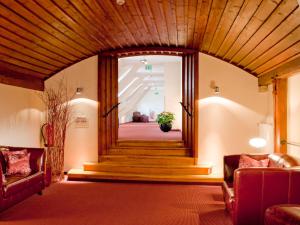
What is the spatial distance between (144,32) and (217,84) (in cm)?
211

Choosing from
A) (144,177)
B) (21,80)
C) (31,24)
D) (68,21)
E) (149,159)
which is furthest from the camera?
(149,159)

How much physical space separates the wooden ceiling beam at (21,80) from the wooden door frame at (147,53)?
1276 millimetres

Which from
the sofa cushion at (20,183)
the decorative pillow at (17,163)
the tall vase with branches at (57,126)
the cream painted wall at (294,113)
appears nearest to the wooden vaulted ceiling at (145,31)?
the cream painted wall at (294,113)

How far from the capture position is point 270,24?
12.5ft

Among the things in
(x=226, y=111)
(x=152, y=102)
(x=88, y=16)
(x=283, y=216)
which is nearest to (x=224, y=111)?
(x=226, y=111)

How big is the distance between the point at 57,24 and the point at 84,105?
2733 mm

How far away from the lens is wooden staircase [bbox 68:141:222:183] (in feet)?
20.9

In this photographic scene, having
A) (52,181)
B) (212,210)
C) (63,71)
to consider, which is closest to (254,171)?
(212,210)

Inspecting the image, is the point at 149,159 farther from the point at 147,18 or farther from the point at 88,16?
the point at 88,16

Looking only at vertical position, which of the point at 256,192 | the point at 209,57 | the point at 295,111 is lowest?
the point at 256,192

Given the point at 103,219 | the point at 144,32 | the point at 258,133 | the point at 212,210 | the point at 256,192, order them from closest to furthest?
the point at 256,192 → the point at 103,219 → the point at 212,210 → the point at 144,32 → the point at 258,133

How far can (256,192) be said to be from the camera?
3.40m

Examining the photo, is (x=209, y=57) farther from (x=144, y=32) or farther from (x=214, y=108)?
(x=144, y=32)

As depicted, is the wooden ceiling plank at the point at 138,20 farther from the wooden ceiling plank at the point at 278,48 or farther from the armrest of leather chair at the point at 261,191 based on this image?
the armrest of leather chair at the point at 261,191
